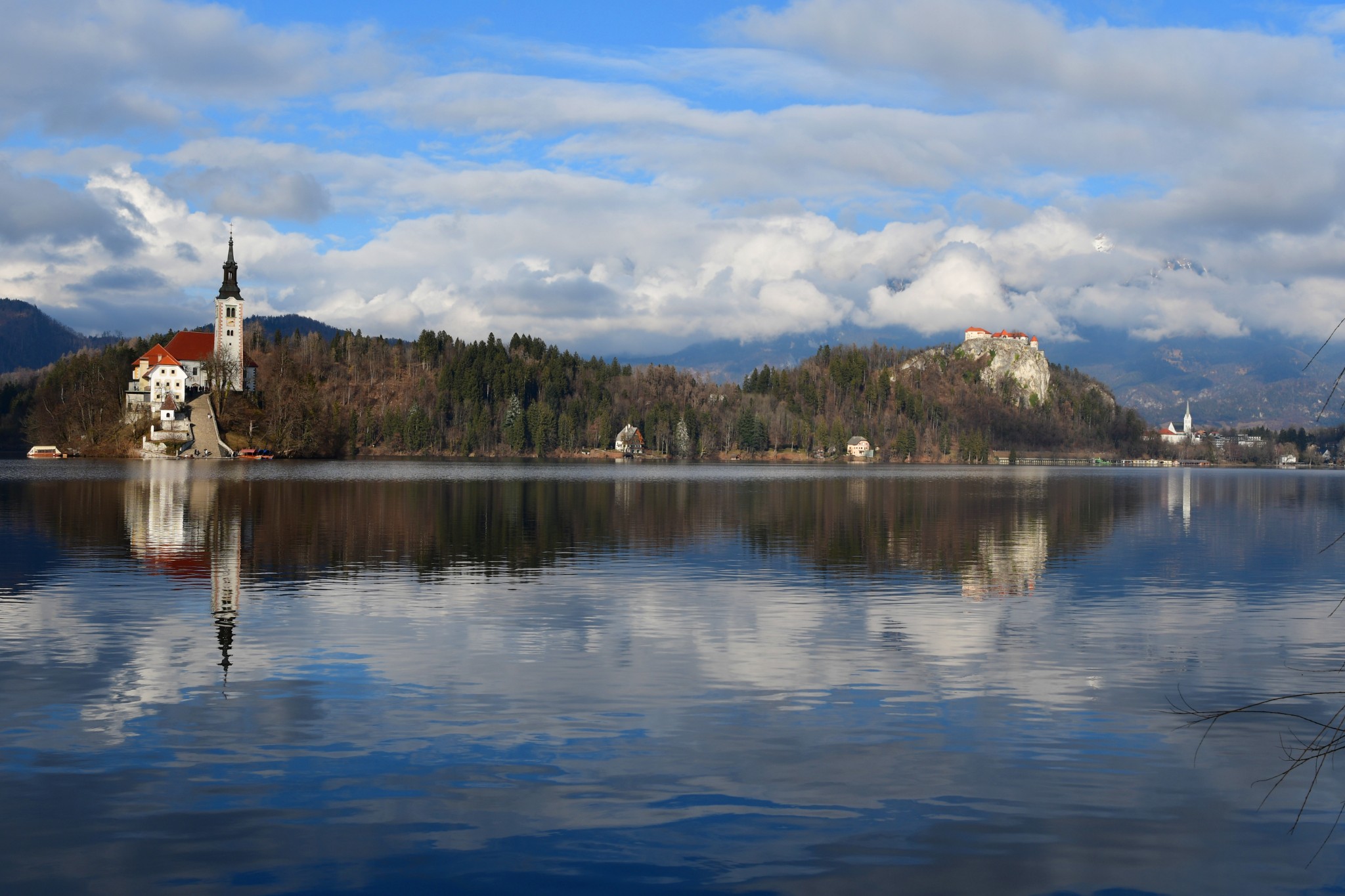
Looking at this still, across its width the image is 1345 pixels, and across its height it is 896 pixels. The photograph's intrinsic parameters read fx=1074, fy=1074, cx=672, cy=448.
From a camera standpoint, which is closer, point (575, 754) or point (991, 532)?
point (575, 754)

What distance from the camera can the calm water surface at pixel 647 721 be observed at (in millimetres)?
12664

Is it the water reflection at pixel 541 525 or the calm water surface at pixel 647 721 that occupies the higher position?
the water reflection at pixel 541 525

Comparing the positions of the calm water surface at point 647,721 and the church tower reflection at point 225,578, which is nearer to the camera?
the calm water surface at point 647,721

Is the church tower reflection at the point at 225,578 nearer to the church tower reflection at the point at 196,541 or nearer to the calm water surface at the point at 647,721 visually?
the church tower reflection at the point at 196,541

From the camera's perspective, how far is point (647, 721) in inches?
729

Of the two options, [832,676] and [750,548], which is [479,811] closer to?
[832,676]

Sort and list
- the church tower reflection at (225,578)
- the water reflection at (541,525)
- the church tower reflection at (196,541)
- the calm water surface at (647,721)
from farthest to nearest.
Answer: the water reflection at (541,525) < the church tower reflection at (196,541) < the church tower reflection at (225,578) < the calm water surface at (647,721)

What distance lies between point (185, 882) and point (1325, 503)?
10945 cm

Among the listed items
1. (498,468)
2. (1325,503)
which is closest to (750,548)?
(1325,503)

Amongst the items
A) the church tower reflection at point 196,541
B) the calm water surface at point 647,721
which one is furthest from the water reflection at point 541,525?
the calm water surface at point 647,721

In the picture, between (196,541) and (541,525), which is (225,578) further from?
(541,525)

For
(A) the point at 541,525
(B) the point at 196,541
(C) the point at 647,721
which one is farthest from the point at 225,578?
(A) the point at 541,525

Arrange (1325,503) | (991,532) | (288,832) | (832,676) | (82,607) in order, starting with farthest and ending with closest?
1. (1325,503)
2. (991,532)
3. (82,607)
4. (832,676)
5. (288,832)

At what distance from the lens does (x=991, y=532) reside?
59.4 m
